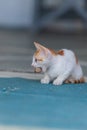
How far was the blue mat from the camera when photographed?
8.86 ft

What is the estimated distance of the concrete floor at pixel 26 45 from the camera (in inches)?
178

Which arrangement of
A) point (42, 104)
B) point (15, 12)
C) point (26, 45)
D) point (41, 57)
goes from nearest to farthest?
point (42, 104)
point (41, 57)
point (26, 45)
point (15, 12)

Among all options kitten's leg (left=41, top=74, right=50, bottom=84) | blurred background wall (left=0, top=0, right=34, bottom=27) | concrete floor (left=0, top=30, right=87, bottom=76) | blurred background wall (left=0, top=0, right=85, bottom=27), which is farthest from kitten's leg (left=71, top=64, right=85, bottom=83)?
blurred background wall (left=0, top=0, right=34, bottom=27)

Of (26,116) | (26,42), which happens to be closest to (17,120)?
(26,116)

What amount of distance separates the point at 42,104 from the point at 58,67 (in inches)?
17.4

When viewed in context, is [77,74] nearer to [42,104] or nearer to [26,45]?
[42,104]

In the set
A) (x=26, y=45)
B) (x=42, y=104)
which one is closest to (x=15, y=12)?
(x=26, y=45)

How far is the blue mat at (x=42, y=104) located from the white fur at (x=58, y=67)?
2.2 inches

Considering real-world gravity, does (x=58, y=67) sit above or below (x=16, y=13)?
below

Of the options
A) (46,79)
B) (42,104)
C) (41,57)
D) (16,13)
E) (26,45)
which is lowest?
(42,104)

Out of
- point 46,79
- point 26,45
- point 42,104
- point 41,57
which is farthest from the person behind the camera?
point 26,45

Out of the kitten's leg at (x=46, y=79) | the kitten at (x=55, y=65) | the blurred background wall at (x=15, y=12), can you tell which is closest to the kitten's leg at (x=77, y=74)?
the kitten at (x=55, y=65)

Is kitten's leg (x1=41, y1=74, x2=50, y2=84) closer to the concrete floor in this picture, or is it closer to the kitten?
the kitten

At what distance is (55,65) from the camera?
11.2ft
